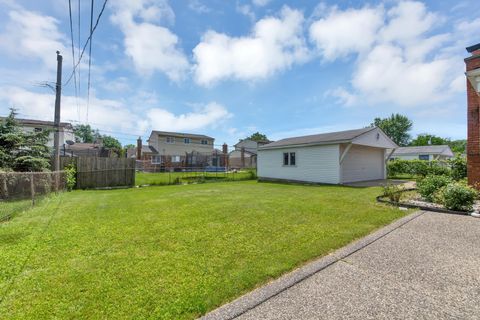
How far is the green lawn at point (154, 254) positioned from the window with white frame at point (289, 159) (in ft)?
31.0

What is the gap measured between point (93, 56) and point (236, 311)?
970cm

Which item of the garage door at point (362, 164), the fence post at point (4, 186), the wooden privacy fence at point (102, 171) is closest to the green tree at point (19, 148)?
the wooden privacy fence at point (102, 171)

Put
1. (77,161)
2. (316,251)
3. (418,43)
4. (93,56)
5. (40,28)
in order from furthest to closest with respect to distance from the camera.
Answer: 1. (77,161)
2. (418,43)
3. (93,56)
4. (40,28)
5. (316,251)

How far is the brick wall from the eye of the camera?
26.5 ft

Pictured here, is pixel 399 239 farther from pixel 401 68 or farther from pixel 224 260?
pixel 401 68

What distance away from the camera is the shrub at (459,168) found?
444 inches

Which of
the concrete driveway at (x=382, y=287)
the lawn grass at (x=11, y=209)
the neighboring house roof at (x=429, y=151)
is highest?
the neighboring house roof at (x=429, y=151)

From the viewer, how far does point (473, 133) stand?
834 cm

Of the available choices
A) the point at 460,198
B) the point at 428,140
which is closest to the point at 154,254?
the point at 460,198

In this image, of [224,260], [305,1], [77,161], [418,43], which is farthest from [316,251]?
[77,161]

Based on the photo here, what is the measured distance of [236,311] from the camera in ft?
7.45

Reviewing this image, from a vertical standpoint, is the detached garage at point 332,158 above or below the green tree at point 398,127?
below

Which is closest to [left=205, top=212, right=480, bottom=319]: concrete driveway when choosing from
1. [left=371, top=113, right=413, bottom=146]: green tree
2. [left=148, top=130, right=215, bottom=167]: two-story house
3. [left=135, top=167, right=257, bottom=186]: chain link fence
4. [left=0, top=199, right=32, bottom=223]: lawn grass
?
[left=0, top=199, right=32, bottom=223]: lawn grass

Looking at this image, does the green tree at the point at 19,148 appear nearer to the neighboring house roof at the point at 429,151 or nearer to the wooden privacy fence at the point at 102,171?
the wooden privacy fence at the point at 102,171
